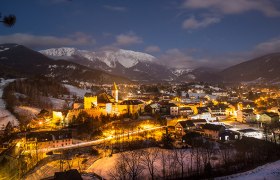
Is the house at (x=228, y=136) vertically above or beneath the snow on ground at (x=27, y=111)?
beneath

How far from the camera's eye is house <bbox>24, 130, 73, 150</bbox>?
129ft

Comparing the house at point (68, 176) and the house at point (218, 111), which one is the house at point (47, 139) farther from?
the house at point (218, 111)

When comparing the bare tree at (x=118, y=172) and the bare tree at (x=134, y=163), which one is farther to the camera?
the bare tree at (x=134, y=163)

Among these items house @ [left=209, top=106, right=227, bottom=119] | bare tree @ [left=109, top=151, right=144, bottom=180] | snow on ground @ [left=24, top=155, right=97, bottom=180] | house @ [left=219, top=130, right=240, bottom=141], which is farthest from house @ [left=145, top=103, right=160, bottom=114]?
bare tree @ [left=109, top=151, right=144, bottom=180]

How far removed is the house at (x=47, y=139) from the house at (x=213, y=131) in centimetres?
2267

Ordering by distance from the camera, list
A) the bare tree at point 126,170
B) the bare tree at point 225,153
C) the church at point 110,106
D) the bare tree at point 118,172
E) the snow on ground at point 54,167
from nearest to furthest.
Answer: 1. the bare tree at point 126,170
2. the bare tree at point 118,172
3. the snow on ground at point 54,167
4. the bare tree at point 225,153
5. the church at point 110,106

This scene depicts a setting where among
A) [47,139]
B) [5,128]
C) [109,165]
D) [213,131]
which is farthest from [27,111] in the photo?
[213,131]

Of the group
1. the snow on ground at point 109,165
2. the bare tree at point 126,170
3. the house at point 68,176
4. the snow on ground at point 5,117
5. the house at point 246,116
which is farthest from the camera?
the house at point 246,116

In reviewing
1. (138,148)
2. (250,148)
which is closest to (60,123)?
(138,148)

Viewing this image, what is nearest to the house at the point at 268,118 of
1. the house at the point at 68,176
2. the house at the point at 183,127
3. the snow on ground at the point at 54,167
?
the house at the point at 183,127

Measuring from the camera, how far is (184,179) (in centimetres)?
2855

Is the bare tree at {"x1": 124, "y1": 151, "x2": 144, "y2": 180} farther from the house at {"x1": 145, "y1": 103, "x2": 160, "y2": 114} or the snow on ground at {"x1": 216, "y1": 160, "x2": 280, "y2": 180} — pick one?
the house at {"x1": 145, "y1": 103, "x2": 160, "y2": 114}

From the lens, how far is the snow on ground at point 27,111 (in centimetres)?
6188

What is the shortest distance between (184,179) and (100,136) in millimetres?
19598
